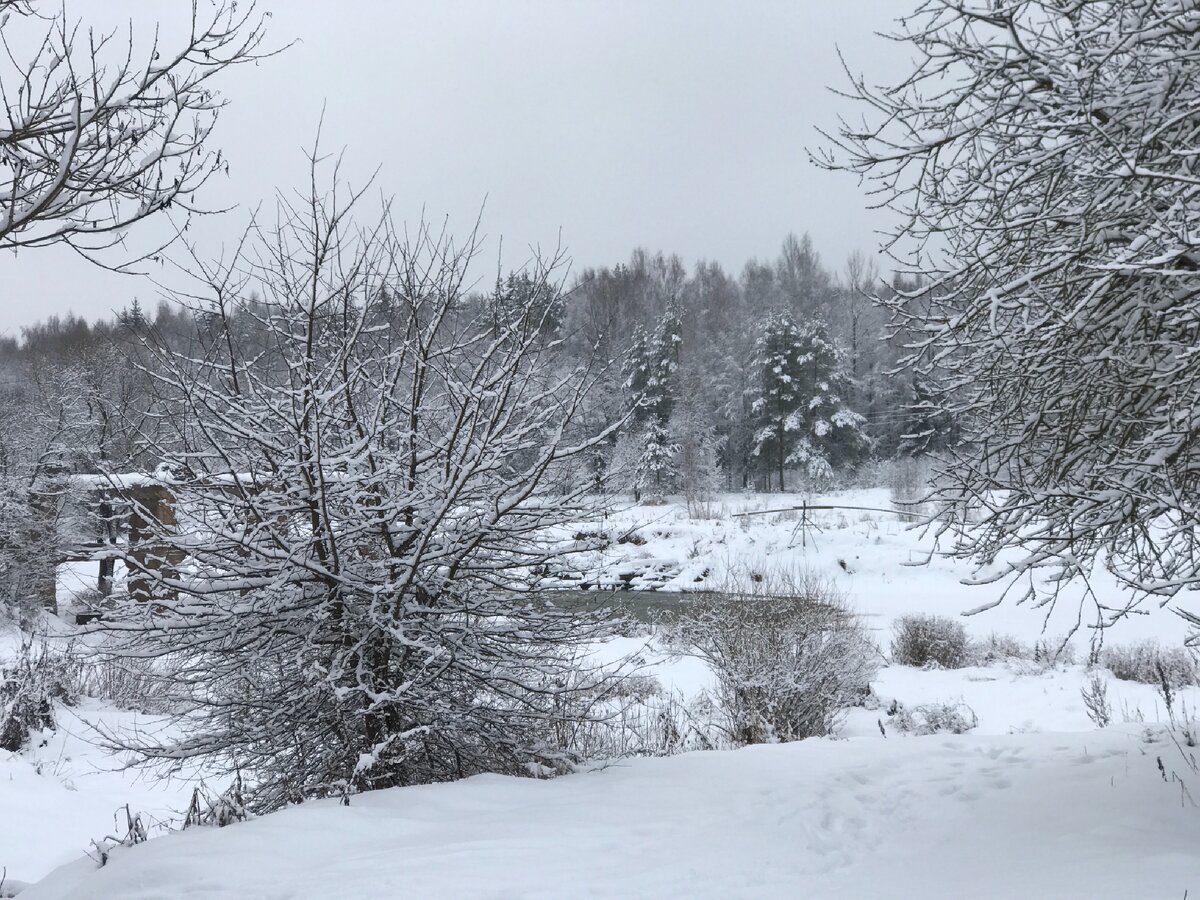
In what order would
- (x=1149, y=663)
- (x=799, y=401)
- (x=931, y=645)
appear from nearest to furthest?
(x=1149, y=663) < (x=931, y=645) < (x=799, y=401)

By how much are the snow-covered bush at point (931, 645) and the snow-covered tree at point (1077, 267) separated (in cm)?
876

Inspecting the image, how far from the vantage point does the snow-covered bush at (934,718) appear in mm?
8531

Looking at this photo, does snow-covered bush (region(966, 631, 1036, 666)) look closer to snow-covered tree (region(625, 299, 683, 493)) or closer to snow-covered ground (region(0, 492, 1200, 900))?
snow-covered ground (region(0, 492, 1200, 900))

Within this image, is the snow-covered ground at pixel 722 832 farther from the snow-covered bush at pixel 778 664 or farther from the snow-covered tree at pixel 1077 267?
the snow-covered bush at pixel 778 664

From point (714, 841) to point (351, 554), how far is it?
2544mm

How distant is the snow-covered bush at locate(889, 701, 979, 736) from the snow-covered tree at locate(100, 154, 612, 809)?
16.9ft

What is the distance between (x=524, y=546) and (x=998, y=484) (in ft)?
8.94

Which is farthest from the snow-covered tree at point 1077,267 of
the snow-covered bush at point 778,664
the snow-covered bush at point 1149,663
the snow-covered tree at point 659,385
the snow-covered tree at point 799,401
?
the snow-covered tree at point 799,401

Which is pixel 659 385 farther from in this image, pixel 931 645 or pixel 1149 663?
pixel 1149 663

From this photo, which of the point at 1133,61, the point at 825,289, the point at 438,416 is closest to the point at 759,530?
the point at 438,416

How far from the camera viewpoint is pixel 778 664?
8.70 m

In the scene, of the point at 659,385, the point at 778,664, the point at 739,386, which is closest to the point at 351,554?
the point at 778,664

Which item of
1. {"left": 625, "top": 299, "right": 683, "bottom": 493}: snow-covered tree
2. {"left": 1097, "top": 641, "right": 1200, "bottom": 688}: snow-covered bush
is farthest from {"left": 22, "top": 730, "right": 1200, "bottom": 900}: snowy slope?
{"left": 625, "top": 299, "right": 683, "bottom": 493}: snow-covered tree

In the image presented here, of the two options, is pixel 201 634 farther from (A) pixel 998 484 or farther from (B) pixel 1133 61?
(B) pixel 1133 61
